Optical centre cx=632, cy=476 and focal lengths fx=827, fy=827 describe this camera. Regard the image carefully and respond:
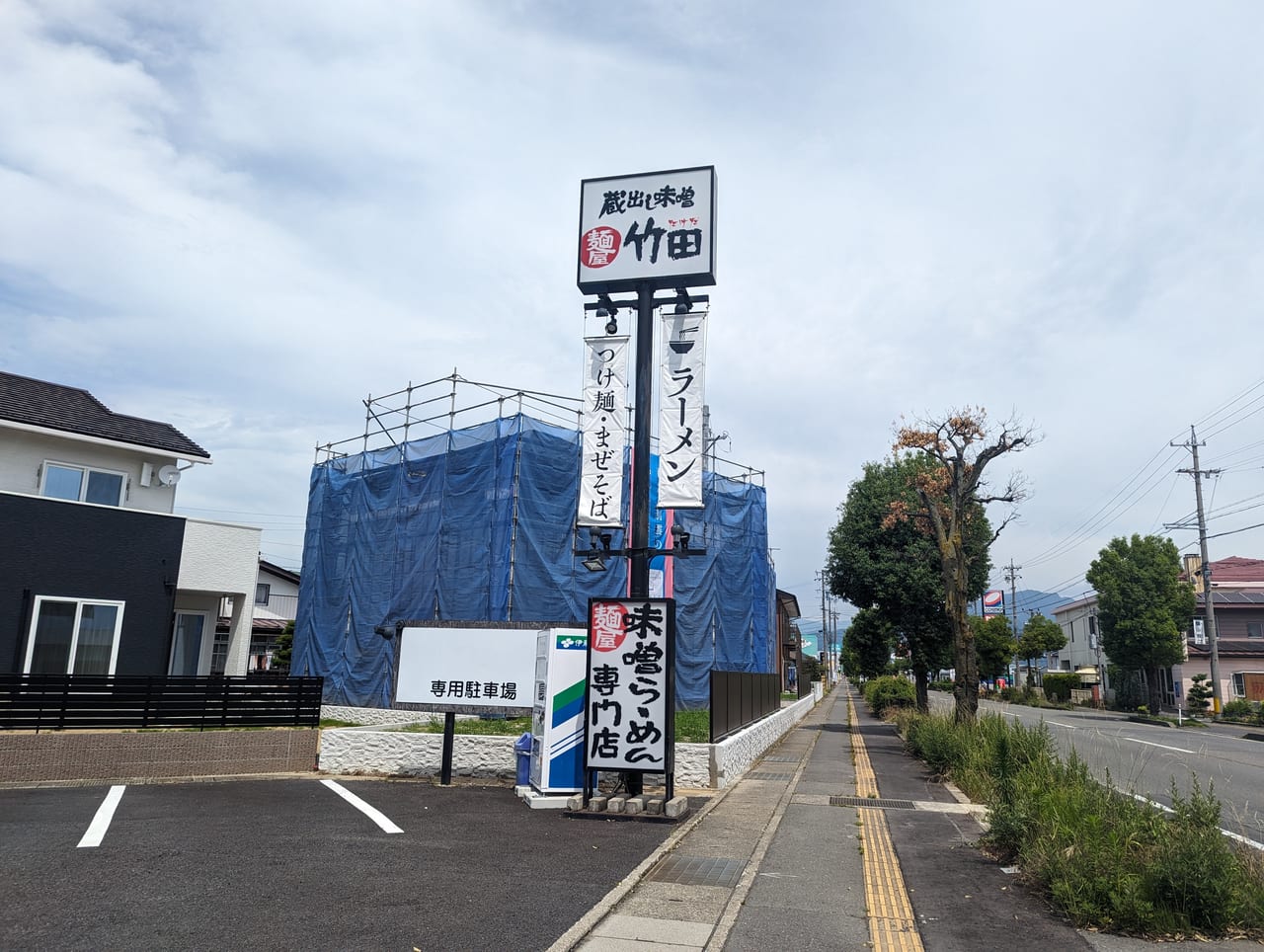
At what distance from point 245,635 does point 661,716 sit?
13.0m

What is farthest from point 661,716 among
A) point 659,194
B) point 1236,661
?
point 1236,661

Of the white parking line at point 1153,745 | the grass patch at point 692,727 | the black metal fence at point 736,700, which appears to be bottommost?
the white parking line at point 1153,745

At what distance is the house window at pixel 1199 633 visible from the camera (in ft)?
139

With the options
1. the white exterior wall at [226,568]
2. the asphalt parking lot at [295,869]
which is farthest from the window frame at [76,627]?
the asphalt parking lot at [295,869]

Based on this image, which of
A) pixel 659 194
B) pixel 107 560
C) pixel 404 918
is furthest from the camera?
pixel 107 560

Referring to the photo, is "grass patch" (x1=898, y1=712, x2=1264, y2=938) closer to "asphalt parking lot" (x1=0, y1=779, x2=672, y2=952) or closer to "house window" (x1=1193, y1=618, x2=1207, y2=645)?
"asphalt parking lot" (x1=0, y1=779, x2=672, y2=952)

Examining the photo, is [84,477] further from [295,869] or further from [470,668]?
[295,869]

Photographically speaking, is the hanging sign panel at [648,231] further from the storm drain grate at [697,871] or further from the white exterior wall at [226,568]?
the white exterior wall at [226,568]

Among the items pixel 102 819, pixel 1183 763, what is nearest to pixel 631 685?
pixel 102 819

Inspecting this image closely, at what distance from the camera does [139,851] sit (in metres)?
7.76

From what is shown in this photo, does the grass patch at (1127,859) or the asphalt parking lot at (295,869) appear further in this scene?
the grass patch at (1127,859)

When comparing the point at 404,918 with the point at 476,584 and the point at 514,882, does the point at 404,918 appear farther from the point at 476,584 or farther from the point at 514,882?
the point at 476,584

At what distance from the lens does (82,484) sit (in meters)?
18.1

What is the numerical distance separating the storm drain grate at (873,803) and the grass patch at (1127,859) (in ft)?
9.41
